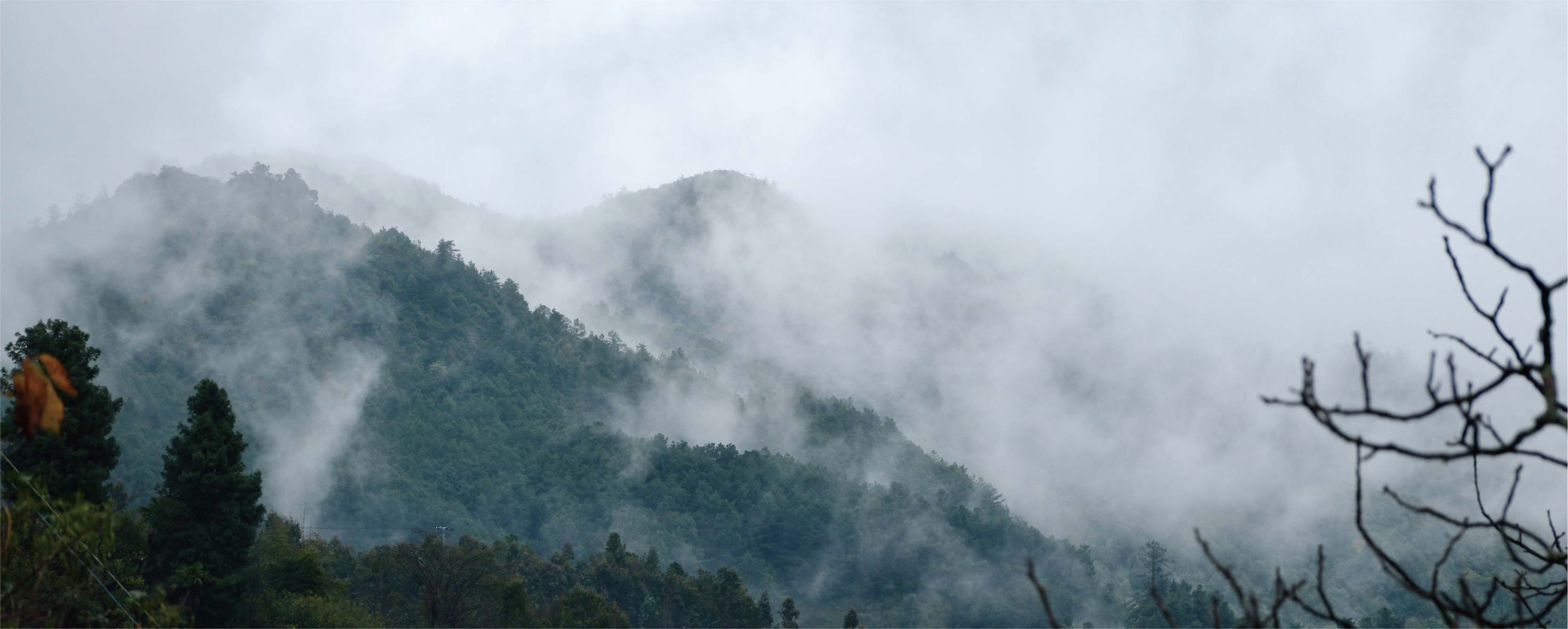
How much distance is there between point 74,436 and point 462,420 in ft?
156

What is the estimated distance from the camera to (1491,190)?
2.10 meters

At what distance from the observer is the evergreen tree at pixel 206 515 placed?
18672 millimetres

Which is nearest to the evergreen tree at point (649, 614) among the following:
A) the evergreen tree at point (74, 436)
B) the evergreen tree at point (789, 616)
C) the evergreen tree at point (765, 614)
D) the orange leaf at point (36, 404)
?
the evergreen tree at point (765, 614)

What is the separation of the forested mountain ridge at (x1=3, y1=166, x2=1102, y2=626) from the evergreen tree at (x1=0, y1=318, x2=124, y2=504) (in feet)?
95.8

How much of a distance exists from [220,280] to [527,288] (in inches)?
1298

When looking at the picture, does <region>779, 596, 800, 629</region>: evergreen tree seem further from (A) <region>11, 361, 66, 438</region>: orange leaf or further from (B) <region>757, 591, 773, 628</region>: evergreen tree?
(A) <region>11, 361, 66, 438</region>: orange leaf

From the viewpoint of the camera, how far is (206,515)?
1902 centimetres

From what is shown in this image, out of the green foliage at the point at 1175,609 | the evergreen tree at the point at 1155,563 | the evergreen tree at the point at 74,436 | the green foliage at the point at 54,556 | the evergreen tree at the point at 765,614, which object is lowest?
the green foliage at the point at 54,556

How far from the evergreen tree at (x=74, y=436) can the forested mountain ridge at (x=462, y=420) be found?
29189mm

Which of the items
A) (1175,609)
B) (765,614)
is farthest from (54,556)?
(1175,609)

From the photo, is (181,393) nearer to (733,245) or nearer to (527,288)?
(527,288)

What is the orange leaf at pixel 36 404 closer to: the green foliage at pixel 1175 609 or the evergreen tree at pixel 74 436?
the evergreen tree at pixel 74 436

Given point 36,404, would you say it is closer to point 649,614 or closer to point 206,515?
point 206,515

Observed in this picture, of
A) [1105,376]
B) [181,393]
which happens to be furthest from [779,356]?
[181,393]
